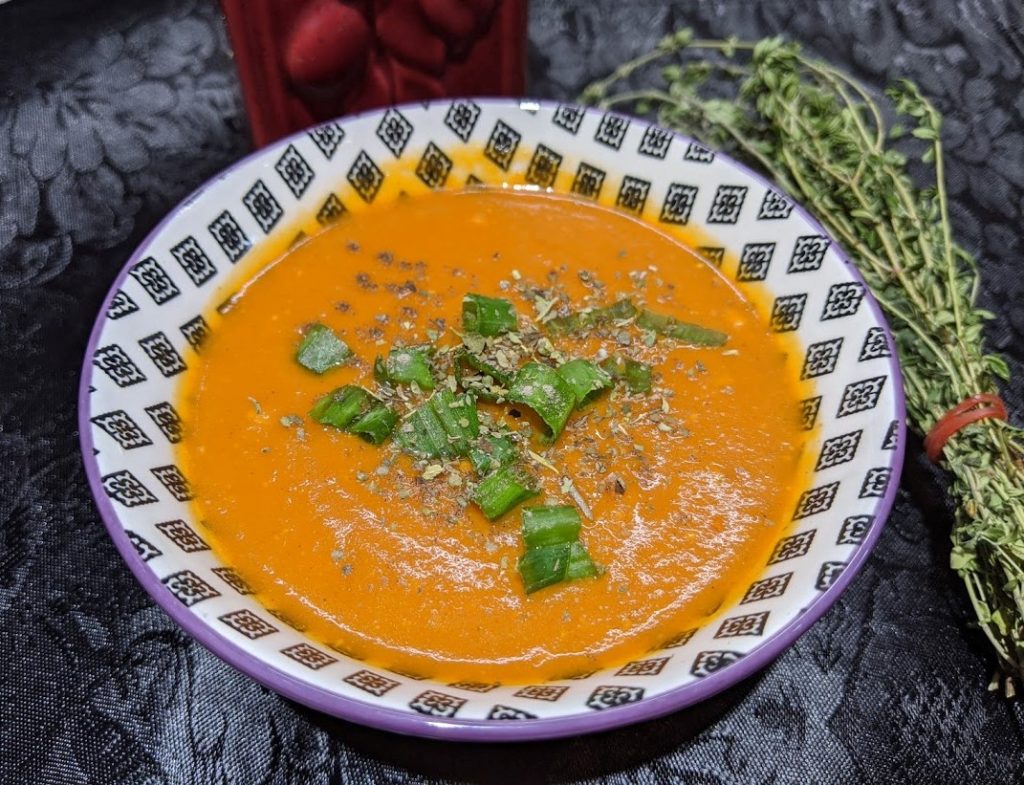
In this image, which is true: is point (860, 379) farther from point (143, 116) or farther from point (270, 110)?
point (143, 116)

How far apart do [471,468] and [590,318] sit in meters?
0.49

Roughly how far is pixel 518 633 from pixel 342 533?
0.38 m

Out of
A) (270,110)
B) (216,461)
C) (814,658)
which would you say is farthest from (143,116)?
(814,658)

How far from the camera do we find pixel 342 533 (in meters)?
1.70

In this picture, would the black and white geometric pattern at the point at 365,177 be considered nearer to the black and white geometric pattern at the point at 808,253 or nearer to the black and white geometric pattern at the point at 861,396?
the black and white geometric pattern at the point at 808,253

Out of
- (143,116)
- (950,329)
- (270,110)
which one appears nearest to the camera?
(950,329)

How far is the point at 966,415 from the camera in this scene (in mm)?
1772

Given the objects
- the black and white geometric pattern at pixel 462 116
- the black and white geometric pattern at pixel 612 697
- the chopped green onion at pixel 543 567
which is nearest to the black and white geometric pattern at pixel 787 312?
the chopped green onion at pixel 543 567

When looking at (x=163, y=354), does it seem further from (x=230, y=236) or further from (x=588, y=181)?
(x=588, y=181)

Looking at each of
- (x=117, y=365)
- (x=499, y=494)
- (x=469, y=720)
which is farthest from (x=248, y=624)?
(x=117, y=365)

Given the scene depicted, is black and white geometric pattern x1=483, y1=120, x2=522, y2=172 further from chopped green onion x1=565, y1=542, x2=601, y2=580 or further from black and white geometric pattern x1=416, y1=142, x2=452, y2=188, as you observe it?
chopped green onion x1=565, y1=542, x2=601, y2=580

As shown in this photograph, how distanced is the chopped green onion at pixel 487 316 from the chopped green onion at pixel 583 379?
0.17 metres

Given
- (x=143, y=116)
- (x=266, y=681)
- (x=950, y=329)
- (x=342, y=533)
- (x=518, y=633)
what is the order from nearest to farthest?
(x=266, y=681) < (x=518, y=633) < (x=342, y=533) < (x=950, y=329) < (x=143, y=116)

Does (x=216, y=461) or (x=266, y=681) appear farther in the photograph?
(x=216, y=461)
